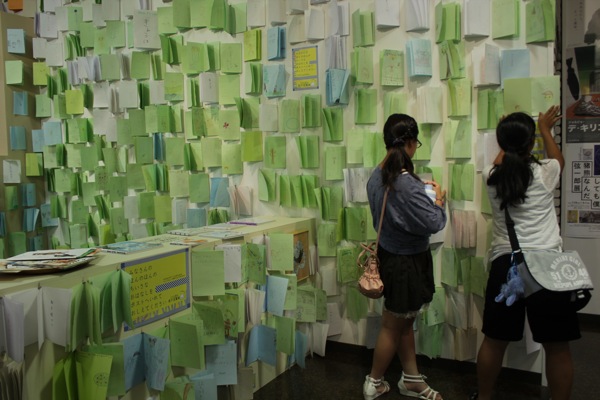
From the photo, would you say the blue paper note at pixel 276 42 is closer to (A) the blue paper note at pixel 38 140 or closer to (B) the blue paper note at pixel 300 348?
(B) the blue paper note at pixel 300 348

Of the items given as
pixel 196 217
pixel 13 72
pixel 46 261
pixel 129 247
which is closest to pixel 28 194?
pixel 13 72

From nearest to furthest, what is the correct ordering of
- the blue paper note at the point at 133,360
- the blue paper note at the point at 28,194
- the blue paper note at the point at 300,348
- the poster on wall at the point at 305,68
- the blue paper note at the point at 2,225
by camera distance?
the blue paper note at the point at 133,360
the blue paper note at the point at 300,348
the poster on wall at the point at 305,68
the blue paper note at the point at 2,225
the blue paper note at the point at 28,194

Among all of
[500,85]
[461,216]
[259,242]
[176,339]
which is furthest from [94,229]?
[500,85]

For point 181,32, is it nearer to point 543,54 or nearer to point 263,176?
point 263,176

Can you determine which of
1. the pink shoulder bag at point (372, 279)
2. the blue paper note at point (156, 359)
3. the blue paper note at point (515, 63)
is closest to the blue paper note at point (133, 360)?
the blue paper note at point (156, 359)

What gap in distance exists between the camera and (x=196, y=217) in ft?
10.8

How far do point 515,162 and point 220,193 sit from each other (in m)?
1.76

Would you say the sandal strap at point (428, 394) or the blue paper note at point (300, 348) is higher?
the blue paper note at point (300, 348)

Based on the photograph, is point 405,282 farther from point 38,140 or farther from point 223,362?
point 38,140

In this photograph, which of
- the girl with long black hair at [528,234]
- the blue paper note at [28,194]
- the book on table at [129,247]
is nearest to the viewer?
the book on table at [129,247]

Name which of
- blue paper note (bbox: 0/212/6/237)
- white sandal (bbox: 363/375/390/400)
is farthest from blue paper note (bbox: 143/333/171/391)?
blue paper note (bbox: 0/212/6/237)

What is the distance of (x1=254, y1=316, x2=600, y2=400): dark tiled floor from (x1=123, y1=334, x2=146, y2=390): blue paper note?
2.67 ft

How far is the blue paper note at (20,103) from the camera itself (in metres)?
3.88

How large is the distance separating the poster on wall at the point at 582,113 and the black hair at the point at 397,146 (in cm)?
180
